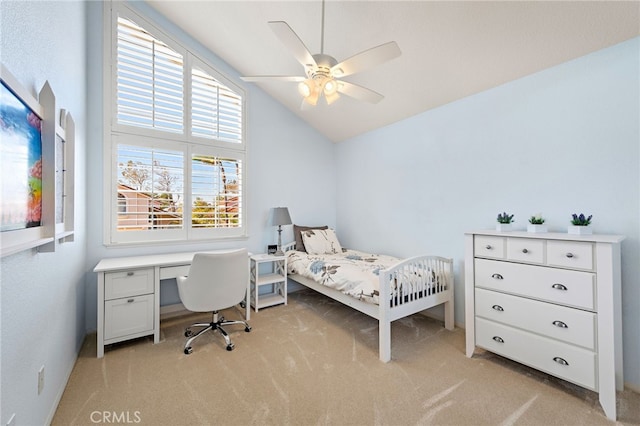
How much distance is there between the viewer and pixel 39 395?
1.43m

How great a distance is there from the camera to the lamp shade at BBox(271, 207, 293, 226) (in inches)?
147

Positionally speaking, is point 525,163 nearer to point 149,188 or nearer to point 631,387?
point 631,387

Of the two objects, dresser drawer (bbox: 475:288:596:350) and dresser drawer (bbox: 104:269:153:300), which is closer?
dresser drawer (bbox: 475:288:596:350)

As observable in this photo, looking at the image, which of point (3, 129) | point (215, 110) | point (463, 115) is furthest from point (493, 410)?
point (215, 110)

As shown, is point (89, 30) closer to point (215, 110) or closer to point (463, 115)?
point (215, 110)

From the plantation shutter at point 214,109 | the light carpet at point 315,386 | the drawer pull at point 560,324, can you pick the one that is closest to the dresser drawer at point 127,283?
the light carpet at point 315,386

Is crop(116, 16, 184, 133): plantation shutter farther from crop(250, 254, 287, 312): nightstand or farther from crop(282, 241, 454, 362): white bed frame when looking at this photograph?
crop(282, 241, 454, 362): white bed frame

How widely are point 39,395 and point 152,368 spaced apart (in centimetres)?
78

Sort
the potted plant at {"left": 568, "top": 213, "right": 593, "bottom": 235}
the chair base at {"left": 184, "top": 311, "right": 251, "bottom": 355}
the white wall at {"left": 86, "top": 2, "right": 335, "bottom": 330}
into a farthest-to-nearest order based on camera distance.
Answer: the white wall at {"left": 86, "top": 2, "right": 335, "bottom": 330}
the chair base at {"left": 184, "top": 311, "right": 251, "bottom": 355}
the potted plant at {"left": 568, "top": 213, "right": 593, "bottom": 235}

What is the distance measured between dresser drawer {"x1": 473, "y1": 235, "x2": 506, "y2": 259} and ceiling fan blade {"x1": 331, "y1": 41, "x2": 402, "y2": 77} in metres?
1.64

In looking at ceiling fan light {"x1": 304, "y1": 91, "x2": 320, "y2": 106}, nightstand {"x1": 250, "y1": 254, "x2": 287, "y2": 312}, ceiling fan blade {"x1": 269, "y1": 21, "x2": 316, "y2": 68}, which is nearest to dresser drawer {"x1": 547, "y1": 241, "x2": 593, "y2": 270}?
ceiling fan light {"x1": 304, "y1": 91, "x2": 320, "y2": 106}

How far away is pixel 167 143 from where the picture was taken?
10.5ft

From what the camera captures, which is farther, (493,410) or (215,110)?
(215,110)

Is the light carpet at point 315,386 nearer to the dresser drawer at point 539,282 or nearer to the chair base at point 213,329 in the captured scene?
the chair base at point 213,329
